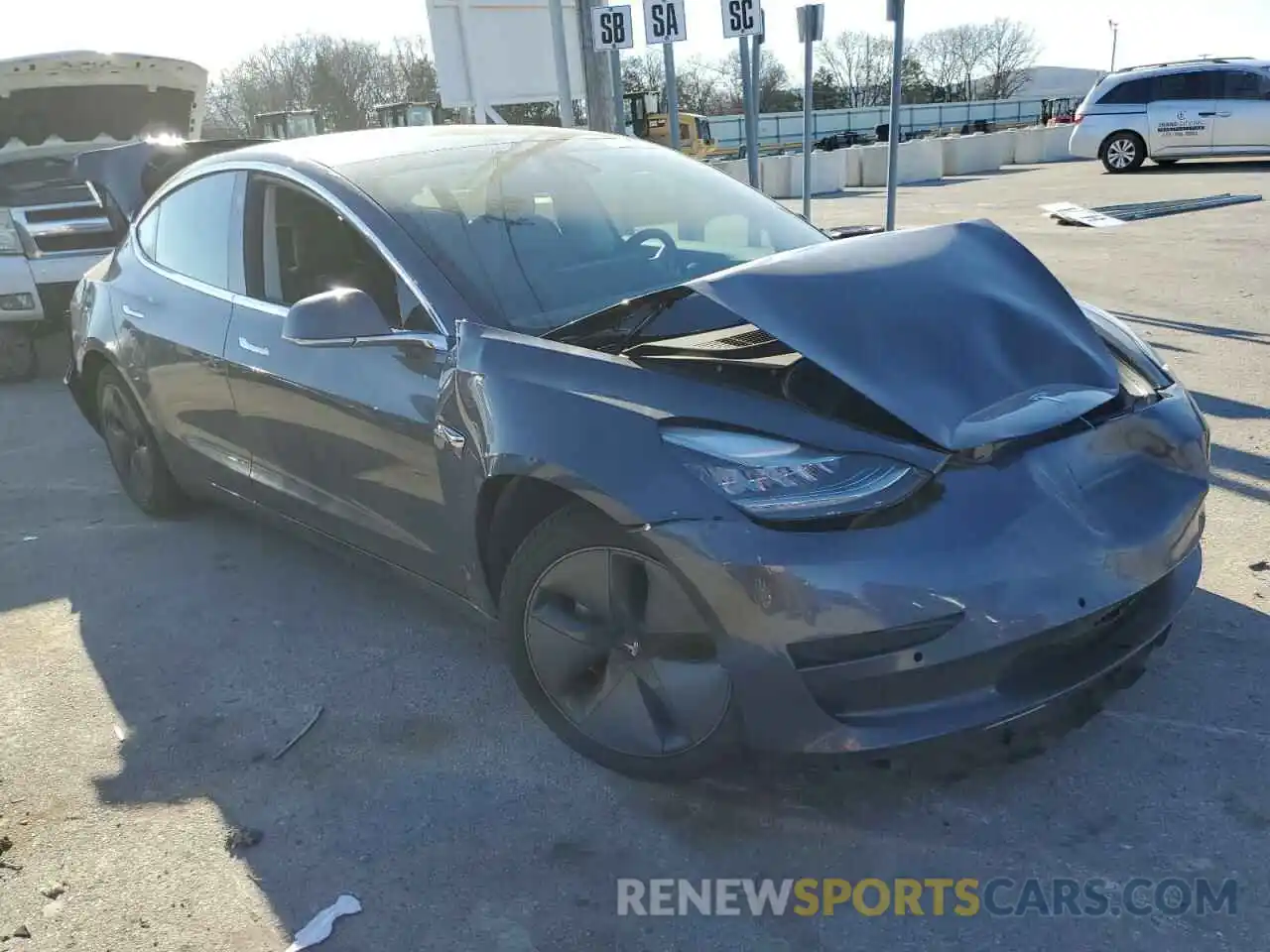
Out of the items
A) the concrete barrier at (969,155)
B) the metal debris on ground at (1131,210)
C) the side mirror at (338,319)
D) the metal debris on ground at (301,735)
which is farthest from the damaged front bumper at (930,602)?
the concrete barrier at (969,155)

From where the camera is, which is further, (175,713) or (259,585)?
(259,585)

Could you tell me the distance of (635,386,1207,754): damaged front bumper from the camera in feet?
7.05

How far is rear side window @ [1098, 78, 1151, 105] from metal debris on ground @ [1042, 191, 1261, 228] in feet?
18.7

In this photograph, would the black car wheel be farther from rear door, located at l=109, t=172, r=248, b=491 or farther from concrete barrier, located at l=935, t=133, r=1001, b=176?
rear door, located at l=109, t=172, r=248, b=491

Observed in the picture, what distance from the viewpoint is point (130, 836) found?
2.68 metres

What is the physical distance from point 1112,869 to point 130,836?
2358mm

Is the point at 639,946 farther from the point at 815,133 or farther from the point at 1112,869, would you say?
the point at 815,133

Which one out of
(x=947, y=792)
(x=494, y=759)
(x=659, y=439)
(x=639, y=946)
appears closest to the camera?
(x=639, y=946)

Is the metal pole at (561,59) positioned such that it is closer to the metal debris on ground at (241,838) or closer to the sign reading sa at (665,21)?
the sign reading sa at (665,21)

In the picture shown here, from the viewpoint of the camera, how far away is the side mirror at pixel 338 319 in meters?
2.94

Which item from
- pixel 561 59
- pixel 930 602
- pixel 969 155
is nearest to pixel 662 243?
pixel 930 602

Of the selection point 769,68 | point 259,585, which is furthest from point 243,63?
point 259,585

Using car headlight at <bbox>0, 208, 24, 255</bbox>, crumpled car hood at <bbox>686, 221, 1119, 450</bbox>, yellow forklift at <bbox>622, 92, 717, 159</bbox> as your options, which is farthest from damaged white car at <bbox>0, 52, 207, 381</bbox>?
yellow forklift at <bbox>622, 92, 717, 159</bbox>

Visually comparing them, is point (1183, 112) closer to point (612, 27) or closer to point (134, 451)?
point (612, 27)
